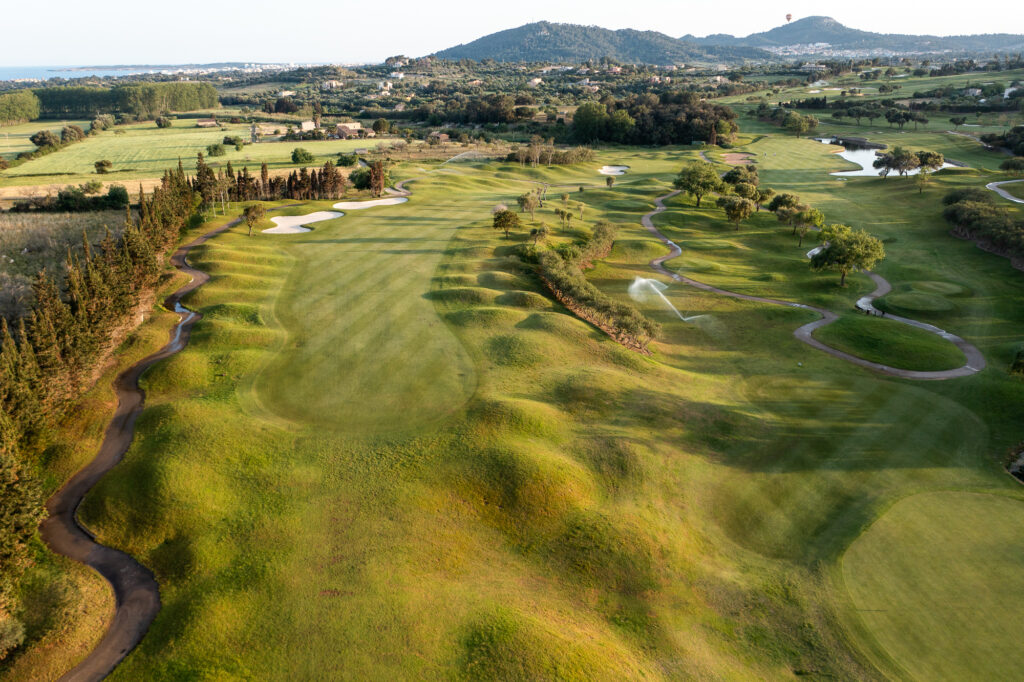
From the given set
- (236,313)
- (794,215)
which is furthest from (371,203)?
(794,215)

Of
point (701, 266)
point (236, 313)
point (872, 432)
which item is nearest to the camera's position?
point (872, 432)

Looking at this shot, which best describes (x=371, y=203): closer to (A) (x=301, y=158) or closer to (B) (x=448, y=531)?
(A) (x=301, y=158)

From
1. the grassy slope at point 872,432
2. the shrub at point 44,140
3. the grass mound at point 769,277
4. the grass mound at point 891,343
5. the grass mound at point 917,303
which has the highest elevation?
the shrub at point 44,140

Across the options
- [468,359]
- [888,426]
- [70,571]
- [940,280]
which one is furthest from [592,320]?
[940,280]

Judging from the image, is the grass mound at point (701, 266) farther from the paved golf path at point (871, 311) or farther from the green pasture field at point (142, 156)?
the green pasture field at point (142, 156)

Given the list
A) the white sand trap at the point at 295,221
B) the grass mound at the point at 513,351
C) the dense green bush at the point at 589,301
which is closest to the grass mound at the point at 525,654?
the grass mound at the point at 513,351

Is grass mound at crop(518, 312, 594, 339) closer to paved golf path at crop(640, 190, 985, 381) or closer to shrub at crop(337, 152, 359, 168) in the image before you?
paved golf path at crop(640, 190, 985, 381)
